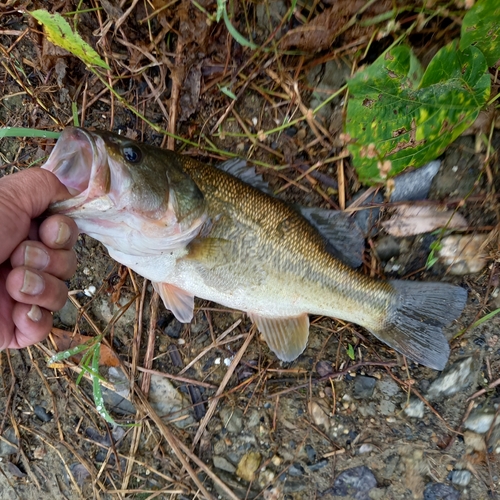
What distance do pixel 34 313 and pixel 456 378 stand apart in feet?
7.89

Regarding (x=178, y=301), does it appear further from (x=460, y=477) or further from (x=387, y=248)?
(x=460, y=477)

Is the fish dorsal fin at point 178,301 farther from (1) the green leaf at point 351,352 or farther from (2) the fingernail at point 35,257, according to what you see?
(1) the green leaf at point 351,352

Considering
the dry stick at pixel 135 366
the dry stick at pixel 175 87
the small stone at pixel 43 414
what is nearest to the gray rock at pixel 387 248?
the dry stick at pixel 175 87

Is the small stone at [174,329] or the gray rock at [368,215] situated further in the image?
the small stone at [174,329]

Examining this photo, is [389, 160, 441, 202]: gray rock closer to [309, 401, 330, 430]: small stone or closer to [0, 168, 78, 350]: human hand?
[309, 401, 330, 430]: small stone

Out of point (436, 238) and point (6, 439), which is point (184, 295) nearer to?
point (436, 238)

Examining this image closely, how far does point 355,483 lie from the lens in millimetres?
2498

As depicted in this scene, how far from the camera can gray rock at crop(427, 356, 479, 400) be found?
238cm

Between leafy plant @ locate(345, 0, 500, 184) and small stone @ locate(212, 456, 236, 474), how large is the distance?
2.09m

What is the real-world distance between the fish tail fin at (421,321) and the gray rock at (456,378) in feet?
0.67

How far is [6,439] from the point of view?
296 centimetres

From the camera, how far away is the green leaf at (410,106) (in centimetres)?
197

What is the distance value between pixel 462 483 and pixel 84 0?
3799 mm

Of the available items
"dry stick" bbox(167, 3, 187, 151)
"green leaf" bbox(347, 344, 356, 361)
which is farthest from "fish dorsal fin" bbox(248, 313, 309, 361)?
"dry stick" bbox(167, 3, 187, 151)
